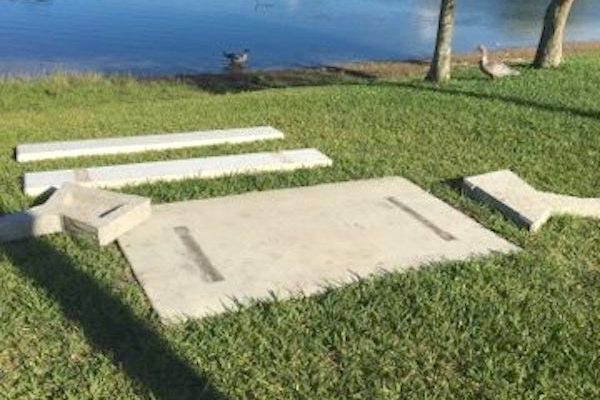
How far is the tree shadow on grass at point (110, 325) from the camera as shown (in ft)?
12.8

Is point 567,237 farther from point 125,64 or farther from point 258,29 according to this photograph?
point 258,29

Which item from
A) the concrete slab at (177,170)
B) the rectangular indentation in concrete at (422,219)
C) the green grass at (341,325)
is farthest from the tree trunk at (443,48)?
the rectangular indentation in concrete at (422,219)

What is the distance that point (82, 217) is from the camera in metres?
5.61

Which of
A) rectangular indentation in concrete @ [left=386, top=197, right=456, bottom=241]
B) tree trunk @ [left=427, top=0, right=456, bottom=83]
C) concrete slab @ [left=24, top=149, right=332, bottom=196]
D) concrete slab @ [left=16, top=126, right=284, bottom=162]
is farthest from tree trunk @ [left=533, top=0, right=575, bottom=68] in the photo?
rectangular indentation in concrete @ [left=386, top=197, right=456, bottom=241]

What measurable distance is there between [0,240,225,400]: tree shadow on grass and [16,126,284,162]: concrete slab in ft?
8.28

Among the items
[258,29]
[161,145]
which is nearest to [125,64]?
[258,29]

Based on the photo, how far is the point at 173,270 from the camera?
5070mm

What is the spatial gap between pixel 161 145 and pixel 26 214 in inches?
106

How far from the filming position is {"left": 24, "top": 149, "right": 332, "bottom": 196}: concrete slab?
22.3 ft

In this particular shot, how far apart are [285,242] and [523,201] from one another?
2.06 m

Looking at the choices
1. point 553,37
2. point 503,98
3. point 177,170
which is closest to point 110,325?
point 177,170

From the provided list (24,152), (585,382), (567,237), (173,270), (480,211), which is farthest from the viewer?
(24,152)

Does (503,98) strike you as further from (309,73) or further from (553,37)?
(309,73)

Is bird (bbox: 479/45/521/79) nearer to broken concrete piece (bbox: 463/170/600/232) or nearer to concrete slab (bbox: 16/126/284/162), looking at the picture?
concrete slab (bbox: 16/126/284/162)
